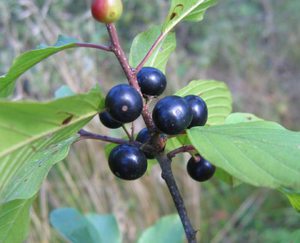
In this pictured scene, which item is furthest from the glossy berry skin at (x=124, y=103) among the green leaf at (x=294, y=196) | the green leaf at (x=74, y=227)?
the green leaf at (x=74, y=227)

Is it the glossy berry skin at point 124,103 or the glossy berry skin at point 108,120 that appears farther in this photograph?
the glossy berry skin at point 108,120

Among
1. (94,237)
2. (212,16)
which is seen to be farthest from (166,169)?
(212,16)

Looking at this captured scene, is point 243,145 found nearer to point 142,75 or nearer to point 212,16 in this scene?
point 142,75

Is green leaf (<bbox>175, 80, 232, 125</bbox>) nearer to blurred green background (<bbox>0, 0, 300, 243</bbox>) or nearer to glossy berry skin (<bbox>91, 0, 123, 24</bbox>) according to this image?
glossy berry skin (<bbox>91, 0, 123, 24</bbox>)

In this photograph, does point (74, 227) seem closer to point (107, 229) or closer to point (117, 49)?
point (107, 229)

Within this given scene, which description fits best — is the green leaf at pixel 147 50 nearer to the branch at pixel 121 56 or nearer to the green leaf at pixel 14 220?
the branch at pixel 121 56

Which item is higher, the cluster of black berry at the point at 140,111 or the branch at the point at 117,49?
the branch at the point at 117,49

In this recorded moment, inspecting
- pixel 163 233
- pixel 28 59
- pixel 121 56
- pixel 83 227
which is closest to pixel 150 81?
pixel 121 56
